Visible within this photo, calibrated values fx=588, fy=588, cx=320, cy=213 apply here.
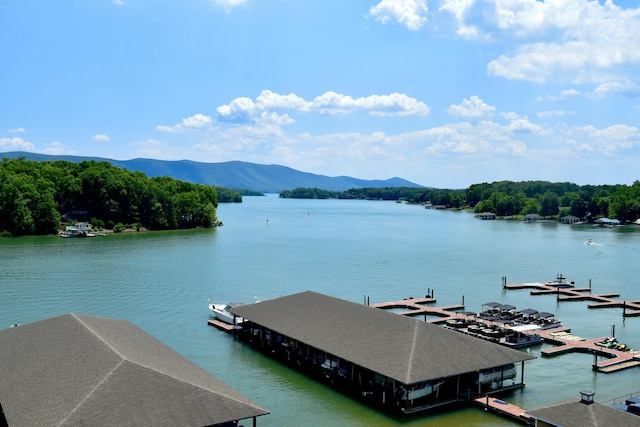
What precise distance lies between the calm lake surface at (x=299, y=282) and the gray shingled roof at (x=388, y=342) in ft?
6.64

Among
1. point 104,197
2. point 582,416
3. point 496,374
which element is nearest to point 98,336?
point 496,374

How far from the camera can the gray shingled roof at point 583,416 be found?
70.8ft

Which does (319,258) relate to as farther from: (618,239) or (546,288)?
(618,239)

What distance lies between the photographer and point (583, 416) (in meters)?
21.8

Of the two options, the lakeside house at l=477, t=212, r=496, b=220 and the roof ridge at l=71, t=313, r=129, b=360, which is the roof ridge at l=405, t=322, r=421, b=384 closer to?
the roof ridge at l=71, t=313, r=129, b=360

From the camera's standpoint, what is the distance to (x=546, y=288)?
6094 centimetres

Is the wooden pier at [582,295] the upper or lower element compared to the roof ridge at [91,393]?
lower

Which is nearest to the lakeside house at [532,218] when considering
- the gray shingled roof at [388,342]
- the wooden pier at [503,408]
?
the gray shingled roof at [388,342]

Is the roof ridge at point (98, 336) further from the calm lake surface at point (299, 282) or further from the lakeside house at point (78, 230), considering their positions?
the lakeside house at point (78, 230)

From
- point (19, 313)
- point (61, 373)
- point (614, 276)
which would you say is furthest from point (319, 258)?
point (61, 373)

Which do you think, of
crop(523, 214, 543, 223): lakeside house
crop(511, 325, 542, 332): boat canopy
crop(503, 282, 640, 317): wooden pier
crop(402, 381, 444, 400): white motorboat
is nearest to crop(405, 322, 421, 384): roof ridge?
crop(402, 381, 444, 400): white motorboat

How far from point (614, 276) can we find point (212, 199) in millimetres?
93487

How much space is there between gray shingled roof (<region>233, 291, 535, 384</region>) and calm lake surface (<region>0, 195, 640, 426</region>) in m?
2.02

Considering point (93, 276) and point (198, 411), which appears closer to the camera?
point (198, 411)
